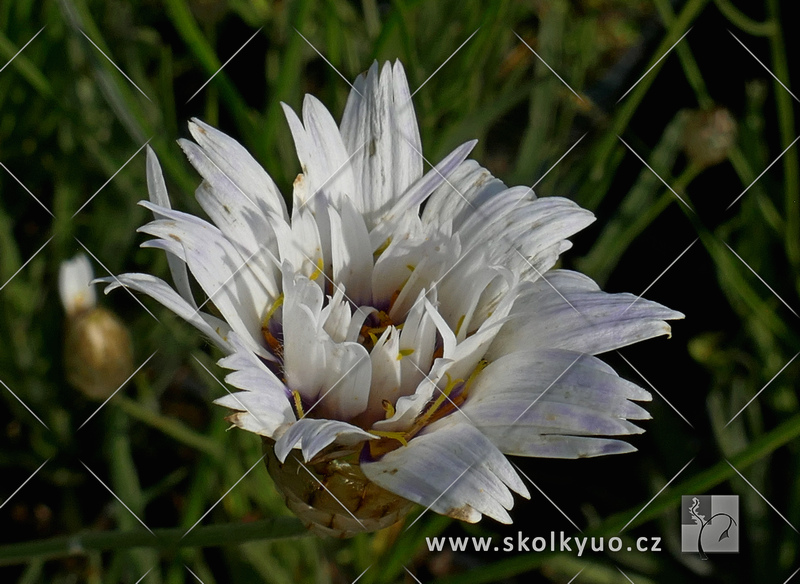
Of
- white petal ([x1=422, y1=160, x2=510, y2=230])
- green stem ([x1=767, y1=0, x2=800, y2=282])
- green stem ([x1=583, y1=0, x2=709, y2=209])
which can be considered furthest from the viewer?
green stem ([x1=767, y1=0, x2=800, y2=282])

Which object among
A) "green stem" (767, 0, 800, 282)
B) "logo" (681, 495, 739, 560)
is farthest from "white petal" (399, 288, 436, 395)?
"green stem" (767, 0, 800, 282)

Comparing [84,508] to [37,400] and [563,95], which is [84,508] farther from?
[563,95]

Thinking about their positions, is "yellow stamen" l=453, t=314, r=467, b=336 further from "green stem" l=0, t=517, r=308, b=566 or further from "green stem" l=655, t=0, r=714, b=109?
"green stem" l=655, t=0, r=714, b=109

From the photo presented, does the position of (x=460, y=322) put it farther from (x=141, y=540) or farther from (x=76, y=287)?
(x=76, y=287)

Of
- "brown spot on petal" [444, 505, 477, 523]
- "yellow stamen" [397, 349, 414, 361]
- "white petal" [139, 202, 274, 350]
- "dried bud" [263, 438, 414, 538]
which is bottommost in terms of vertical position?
"dried bud" [263, 438, 414, 538]

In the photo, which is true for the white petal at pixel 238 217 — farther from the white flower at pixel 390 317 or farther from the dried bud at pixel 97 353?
the dried bud at pixel 97 353

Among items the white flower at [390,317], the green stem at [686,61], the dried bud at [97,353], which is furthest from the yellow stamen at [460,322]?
the green stem at [686,61]

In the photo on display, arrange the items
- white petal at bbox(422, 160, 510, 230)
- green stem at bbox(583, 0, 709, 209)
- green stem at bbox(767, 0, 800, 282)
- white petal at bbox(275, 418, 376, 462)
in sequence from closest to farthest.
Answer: white petal at bbox(275, 418, 376, 462)
white petal at bbox(422, 160, 510, 230)
green stem at bbox(583, 0, 709, 209)
green stem at bbox(767, 0, 800, 282)
